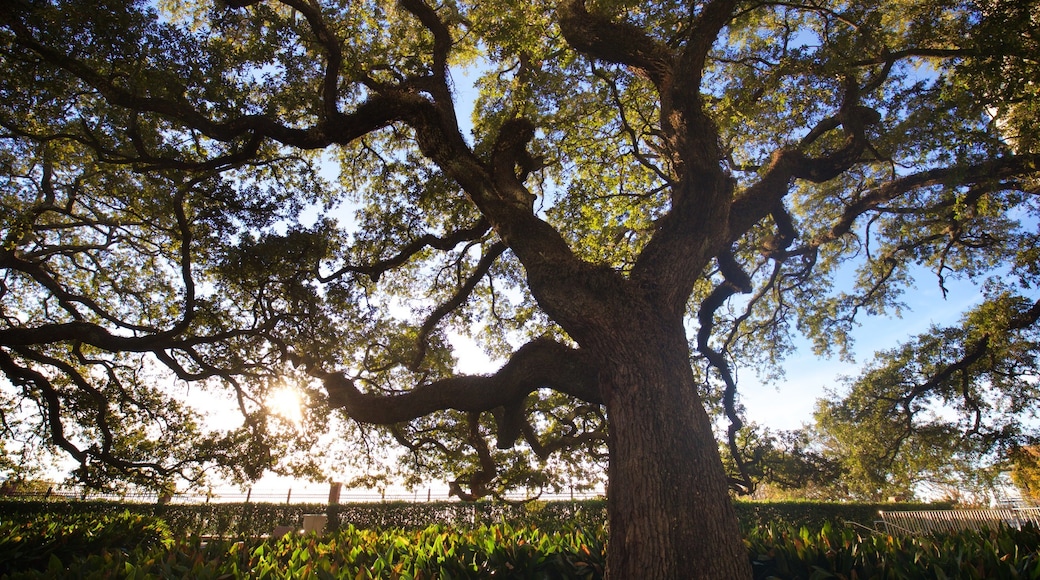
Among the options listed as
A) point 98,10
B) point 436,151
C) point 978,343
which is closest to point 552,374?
point 436,151

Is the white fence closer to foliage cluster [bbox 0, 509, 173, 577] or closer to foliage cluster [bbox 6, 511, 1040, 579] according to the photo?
foliage cluster [bbox 6, 511, 1040, 579]

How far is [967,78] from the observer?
6031 millimetres

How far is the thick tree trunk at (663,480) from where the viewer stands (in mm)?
3340

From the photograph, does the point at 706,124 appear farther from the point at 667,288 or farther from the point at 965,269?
the point at 965,269

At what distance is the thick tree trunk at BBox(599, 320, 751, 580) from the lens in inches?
131

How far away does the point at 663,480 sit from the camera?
11.8 ft

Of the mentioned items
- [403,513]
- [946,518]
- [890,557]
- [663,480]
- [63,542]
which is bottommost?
[946,518]

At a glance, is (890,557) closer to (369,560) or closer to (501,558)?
(501,558)

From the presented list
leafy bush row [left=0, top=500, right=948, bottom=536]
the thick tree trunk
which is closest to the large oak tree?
the thick tree trunk

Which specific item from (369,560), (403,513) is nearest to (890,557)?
(369,560)

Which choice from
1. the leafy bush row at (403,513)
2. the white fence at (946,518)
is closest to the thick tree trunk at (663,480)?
the leafy bush row at (403,513)

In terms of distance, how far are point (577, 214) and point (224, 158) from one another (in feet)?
19.5

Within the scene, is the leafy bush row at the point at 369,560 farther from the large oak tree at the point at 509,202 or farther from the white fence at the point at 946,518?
the white fence at the point at 946,518

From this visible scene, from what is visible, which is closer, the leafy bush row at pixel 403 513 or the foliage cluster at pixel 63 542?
the foliage cluster at pixel 63 542
